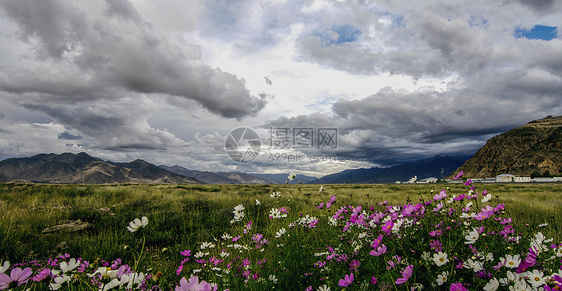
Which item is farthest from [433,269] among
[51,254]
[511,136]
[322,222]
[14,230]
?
[511,136]

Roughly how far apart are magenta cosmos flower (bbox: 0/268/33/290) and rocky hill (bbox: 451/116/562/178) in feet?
505

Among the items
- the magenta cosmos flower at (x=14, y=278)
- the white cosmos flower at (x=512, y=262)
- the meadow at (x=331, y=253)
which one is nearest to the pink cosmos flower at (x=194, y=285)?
the meadow at (x=331, y=253)

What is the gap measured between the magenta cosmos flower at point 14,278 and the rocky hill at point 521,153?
154047 millimetres

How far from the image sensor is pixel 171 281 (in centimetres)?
321

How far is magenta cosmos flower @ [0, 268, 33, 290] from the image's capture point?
124 cm

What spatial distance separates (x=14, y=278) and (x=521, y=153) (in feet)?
669

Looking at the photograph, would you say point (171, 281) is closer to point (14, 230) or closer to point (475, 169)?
point (14, 230)

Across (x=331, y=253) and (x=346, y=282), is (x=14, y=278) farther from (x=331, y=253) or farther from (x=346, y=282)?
(x=331, y=253)

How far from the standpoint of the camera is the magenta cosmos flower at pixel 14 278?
1240 mm

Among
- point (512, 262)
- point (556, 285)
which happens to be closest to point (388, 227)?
point (512, 262)

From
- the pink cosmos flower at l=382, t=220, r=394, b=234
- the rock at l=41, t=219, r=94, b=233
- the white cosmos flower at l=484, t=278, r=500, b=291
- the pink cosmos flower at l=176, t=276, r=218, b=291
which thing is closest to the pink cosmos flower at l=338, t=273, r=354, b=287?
the pink cosmos flower at l=382, t=220, r=394, b=234

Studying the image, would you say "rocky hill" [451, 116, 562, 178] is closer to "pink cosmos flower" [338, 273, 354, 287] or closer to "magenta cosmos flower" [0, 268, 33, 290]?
"pink cosmos flower" [338, 273, 354, 287]

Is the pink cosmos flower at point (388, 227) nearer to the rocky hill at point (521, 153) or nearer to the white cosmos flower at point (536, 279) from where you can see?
the white cosmos flower at point (536, 279)

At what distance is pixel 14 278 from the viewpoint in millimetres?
1288
